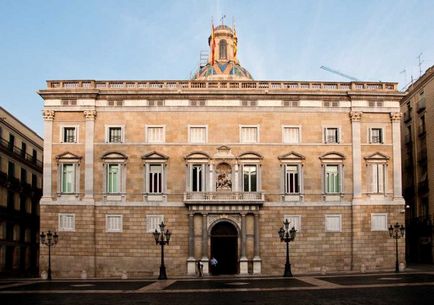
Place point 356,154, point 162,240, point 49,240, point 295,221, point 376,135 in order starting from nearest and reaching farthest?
1. point 162,240
2. point 49,240
3. point 295,221
4. point 356,154
5. point 376,135

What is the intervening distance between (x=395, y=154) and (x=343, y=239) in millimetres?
8323

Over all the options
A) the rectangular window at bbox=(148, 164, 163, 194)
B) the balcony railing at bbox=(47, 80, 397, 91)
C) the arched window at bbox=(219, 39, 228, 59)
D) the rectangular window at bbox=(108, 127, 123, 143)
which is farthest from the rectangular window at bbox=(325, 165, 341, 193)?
the arched window at bbox=(219, 39, 228, 59)

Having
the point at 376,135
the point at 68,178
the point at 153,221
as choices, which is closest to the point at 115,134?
the point at 68,178

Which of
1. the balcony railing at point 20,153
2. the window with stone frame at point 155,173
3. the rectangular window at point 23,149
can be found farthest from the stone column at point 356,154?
the rectangular window at point 23,149

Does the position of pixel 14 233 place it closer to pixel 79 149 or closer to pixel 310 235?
pixel 79 149

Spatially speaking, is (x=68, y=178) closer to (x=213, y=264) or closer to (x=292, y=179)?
(x=213, y=264)

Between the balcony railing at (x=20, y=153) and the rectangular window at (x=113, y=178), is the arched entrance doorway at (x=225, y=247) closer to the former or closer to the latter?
the rectangular window at (x=113, y=178)

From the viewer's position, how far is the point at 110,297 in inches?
1235

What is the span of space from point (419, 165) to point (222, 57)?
96.0ft

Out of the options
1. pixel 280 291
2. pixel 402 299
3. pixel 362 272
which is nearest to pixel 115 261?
pixel 362 272

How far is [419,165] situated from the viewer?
2571 inches

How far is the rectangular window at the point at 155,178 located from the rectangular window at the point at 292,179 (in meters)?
10.3

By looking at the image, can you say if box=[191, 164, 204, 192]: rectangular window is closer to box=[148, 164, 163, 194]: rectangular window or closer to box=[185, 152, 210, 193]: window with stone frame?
box=[185, 152, 210, 193]: window with stone frame

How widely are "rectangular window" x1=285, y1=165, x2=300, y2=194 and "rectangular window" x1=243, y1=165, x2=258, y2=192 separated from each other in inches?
103
